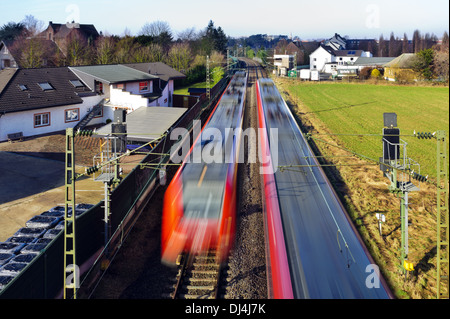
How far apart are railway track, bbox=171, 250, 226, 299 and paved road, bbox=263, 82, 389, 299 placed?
2.92m

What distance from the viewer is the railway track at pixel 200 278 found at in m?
14.3

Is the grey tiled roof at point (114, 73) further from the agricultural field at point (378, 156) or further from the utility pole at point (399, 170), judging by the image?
the utility pole at point (399, 170)

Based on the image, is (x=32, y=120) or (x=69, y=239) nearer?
(x=69, y=239)

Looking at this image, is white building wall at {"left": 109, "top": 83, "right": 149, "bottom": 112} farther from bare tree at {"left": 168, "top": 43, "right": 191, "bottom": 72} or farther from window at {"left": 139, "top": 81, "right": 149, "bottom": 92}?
bare tree at {"left": 168, "top": 43, "right": 191, "bottom": 72}

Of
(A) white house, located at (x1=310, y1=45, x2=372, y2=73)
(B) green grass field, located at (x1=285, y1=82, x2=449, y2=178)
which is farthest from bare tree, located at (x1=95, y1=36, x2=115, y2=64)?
(A) white house, located at (x1=310, y1=45, x2=372, y2=73)

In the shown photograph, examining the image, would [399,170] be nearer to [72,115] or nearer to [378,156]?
[378,156]

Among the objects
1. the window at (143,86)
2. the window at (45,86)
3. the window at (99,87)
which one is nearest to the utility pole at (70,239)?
the window at (45,86)

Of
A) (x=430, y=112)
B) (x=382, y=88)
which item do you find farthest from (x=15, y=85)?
(x=382, y=88)

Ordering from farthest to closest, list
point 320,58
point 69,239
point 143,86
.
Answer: point 320,58 → point 143,86 → point 69,239

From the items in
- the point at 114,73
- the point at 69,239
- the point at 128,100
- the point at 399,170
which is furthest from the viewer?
the point at 114,73

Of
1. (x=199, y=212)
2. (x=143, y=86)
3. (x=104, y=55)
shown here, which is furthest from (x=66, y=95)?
(x=199, y=212)

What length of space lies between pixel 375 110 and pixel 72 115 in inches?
1593

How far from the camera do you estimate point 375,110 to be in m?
54.8

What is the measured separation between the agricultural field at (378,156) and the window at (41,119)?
26.0 meters
